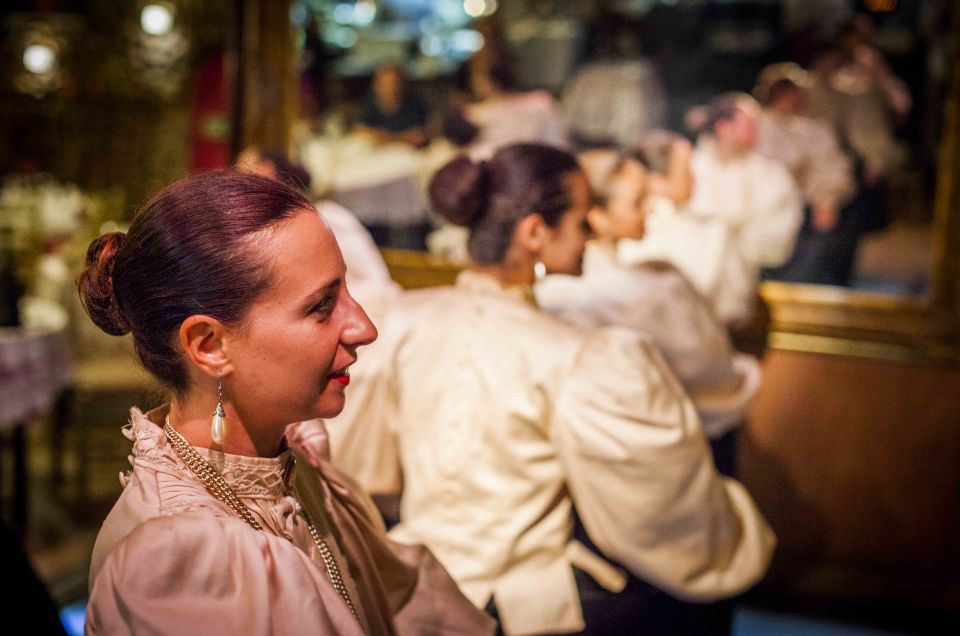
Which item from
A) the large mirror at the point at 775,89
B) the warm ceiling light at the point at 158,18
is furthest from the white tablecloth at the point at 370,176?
the warm ceiling light at the point at 158,18

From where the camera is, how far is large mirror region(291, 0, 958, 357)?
137 inches

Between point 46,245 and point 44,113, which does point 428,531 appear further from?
point 44,113

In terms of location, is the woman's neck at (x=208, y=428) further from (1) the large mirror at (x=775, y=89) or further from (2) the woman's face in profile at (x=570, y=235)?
(1) the large mirror at (x=775, y=89)

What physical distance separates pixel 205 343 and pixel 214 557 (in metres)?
0.24

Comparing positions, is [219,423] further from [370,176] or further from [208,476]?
[370,176]

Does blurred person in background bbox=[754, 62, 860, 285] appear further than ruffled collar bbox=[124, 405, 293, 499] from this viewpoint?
Yes

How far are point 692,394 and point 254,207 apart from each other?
167cm

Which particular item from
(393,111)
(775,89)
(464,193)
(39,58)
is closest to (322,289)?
(464,193)

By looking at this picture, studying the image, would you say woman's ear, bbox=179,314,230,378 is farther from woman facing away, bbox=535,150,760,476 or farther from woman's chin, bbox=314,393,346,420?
woman facing away, bbox=535,150,760,476

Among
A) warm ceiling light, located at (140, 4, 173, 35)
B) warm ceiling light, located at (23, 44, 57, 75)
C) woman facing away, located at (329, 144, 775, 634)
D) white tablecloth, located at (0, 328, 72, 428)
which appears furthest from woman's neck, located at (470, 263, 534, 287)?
warm ceiling light, located at (23, 44, 57, 75)

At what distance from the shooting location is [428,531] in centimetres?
195

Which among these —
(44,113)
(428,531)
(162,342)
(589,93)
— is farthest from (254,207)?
(44,113)

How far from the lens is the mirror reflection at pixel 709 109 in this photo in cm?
349

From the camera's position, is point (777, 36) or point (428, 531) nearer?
point (428, 531)
